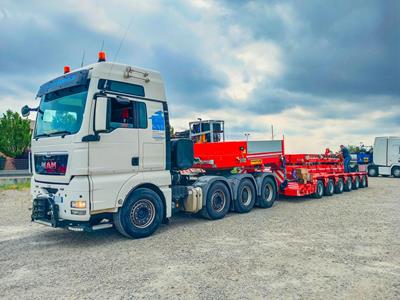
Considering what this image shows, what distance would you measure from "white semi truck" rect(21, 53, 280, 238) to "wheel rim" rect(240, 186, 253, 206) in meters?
2.65

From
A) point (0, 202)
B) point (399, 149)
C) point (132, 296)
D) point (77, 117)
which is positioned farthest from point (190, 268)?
point (399, 149)

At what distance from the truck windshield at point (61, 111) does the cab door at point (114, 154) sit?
1.69ft

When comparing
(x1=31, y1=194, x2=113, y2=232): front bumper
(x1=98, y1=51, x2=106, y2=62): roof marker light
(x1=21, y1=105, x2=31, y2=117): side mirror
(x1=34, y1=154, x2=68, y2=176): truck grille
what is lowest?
(x1=31, y1=194, x2=113, y2=232): front bumper

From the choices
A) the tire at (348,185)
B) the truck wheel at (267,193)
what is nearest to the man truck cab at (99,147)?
the truck wheel at (267,193)

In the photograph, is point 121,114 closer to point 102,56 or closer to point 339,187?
point 102,56

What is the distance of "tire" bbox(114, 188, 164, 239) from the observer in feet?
21.0

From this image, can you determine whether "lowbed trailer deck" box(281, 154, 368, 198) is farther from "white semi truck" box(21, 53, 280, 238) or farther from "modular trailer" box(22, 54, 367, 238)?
"white semi truck" box(21, 53, 280, 238)

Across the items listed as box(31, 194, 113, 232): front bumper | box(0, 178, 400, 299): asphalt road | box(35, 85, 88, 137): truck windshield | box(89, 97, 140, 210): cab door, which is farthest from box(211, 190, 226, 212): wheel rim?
box(35, 85, 88, 137): truck windshield

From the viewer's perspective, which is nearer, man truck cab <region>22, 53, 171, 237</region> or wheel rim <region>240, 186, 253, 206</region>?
man truck cab <region>22, 53, 171, 237</region>

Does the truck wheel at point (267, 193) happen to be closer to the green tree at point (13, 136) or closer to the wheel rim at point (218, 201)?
the wheel rim at point (218, 201)

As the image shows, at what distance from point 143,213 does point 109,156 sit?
143cm

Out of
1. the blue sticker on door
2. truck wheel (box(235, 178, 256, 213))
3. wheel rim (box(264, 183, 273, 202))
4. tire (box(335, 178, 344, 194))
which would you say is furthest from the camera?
tire (box(335, 178, 344, 194))

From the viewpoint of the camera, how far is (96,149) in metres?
6.04

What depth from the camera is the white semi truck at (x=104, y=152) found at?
5.91 m
